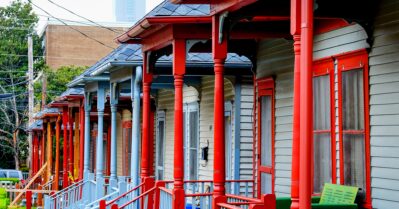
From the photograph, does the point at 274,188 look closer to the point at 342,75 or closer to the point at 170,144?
the point at 342,75

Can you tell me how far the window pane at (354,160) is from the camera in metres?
10.7

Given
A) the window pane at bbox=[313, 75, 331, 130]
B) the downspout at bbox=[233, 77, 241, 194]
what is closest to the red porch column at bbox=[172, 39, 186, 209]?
the window pane at bbox=[313, 75, 331, 130]

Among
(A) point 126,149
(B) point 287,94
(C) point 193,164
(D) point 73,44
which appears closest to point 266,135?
(B) point 287,94

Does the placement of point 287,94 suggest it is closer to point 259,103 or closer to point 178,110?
point 259,103

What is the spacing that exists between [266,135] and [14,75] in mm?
43608

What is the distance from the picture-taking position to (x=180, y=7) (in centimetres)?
1341

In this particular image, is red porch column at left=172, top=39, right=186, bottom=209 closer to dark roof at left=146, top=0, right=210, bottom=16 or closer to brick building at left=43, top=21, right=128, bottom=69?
dark roof at left=146, top=0, right=210, bottom=16

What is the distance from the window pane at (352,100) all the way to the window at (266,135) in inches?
131

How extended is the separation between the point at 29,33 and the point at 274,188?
156ft

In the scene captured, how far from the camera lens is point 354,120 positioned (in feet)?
36.0

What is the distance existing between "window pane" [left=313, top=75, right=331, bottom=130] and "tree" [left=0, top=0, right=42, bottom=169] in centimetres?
3990

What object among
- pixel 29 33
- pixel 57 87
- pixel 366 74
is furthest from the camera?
pixel 29 33

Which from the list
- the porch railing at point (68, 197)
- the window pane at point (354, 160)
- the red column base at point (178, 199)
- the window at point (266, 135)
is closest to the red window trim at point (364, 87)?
the window pane at point (354, 160)

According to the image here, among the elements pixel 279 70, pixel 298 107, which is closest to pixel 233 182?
pixel 279 70
